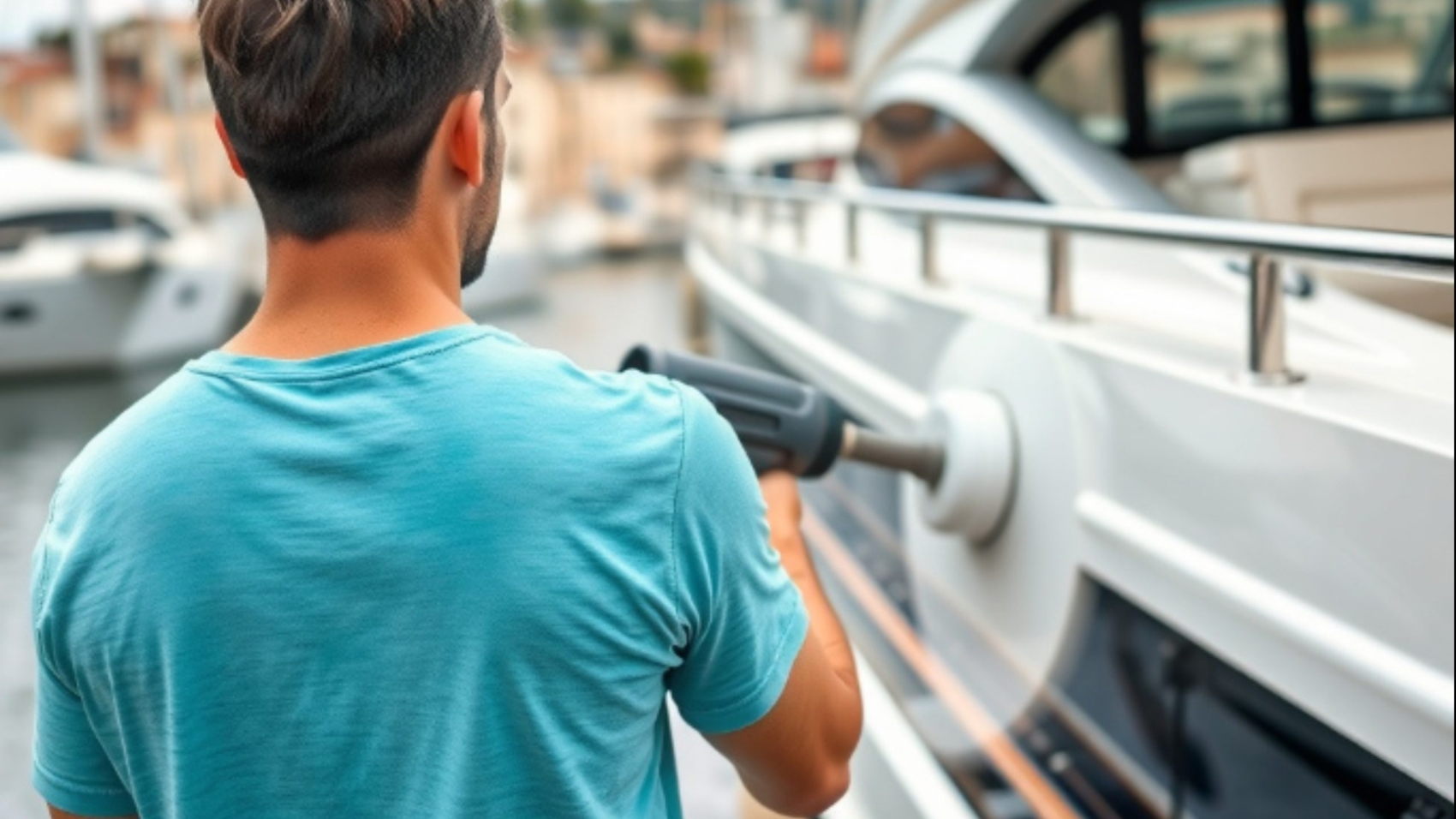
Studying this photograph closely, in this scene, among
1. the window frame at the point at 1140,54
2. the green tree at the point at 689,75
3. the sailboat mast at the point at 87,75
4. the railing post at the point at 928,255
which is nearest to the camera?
the railing post at the point at 928,255

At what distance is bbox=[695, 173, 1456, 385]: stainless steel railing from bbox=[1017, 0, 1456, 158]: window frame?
123 centimetres

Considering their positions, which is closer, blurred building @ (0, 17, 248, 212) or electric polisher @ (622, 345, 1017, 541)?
electric polisher @ (622, 345, 1017, 541)

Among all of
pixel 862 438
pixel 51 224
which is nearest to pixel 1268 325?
pixel 862 438

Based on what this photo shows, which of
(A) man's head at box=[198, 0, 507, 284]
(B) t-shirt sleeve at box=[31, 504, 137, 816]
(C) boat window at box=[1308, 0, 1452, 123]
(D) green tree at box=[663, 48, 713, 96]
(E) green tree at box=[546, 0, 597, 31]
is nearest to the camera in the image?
(A) man's head at box=[198, 0, 507, 284]

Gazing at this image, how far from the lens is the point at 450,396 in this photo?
1.08 m

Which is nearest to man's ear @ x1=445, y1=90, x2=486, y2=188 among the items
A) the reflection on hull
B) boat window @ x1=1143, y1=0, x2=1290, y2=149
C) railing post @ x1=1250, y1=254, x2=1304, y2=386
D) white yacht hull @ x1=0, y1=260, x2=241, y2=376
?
railing post @ x1=1250, y1=254, x2=1304, y2=386

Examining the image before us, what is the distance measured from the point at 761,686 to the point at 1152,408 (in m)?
1.21

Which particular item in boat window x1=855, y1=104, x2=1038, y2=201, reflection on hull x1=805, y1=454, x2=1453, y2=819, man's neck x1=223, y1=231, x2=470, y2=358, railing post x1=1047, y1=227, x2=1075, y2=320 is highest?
man's neck x1=223, y1=231, x2=470, y2=358

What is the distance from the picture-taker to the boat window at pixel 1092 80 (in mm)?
4453

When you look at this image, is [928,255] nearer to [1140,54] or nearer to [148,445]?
[1140,54]

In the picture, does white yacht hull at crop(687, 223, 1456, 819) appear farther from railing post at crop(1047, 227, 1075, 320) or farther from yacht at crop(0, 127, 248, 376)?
yacht at crop(0, 127, 248, 376)

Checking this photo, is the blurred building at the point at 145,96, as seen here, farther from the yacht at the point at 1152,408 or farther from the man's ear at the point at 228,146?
the man's ear at the point at 228,146

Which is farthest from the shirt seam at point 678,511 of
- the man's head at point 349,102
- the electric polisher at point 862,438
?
the electric polisher at point 862,438

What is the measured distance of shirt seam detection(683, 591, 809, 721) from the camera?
4.00 ft
